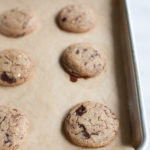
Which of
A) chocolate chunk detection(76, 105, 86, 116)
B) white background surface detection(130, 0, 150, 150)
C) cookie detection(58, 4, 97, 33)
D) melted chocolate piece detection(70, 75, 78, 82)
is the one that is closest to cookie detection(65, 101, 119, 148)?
chocolate chunk detection(76, 105, 86, 116)

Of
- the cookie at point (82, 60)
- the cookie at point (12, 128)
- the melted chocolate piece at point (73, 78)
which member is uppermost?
the cookie at point (82, 60)

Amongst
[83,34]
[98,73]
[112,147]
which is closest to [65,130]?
[112,147]

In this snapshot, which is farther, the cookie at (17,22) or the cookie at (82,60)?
the cookie at (17,22)

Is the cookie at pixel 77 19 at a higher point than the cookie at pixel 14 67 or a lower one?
higher

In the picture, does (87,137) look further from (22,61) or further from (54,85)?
(22,61)

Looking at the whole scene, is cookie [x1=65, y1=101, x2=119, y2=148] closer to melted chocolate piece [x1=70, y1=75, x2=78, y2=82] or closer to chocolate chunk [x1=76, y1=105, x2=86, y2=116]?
chocolate chunk [x1=76, y1=105, x2=86, y2=116]

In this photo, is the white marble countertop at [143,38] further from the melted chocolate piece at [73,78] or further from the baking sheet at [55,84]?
the melted chocolate piece at [73,78]

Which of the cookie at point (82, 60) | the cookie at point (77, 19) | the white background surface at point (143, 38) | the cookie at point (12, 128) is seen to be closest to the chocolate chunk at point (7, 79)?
the cookie at point (12, 128)
